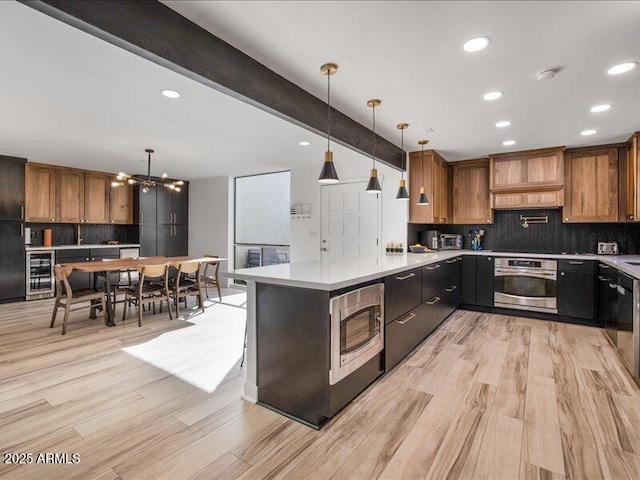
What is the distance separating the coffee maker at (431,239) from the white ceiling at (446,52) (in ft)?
6.78

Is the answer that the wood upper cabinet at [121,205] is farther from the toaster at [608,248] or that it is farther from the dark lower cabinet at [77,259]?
the toaster at [608,248]

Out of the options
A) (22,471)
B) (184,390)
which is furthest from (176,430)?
(22,471)

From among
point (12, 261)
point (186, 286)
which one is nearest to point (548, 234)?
point (186, 286)

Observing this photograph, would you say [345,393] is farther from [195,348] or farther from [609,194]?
[609,194]

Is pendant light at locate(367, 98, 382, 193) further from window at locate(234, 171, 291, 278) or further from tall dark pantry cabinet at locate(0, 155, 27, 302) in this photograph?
tall dark pantry cabinet at locate(0, 155, 27, 302)

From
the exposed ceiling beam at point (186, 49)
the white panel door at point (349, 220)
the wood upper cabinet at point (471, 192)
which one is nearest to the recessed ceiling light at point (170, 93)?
the exposed ceiling beam at point (186, 49)

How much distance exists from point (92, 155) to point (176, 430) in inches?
194

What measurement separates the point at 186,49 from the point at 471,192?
4619 millimetres

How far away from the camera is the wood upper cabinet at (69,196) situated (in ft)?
20.5

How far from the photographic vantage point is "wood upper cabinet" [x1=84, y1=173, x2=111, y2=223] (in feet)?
21.7

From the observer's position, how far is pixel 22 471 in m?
1.69

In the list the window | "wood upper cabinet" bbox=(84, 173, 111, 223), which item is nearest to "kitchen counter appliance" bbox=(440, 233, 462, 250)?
the window

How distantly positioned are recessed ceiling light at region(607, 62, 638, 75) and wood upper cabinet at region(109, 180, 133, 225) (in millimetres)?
7822

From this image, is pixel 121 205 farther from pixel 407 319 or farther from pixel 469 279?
pixel 469 279
